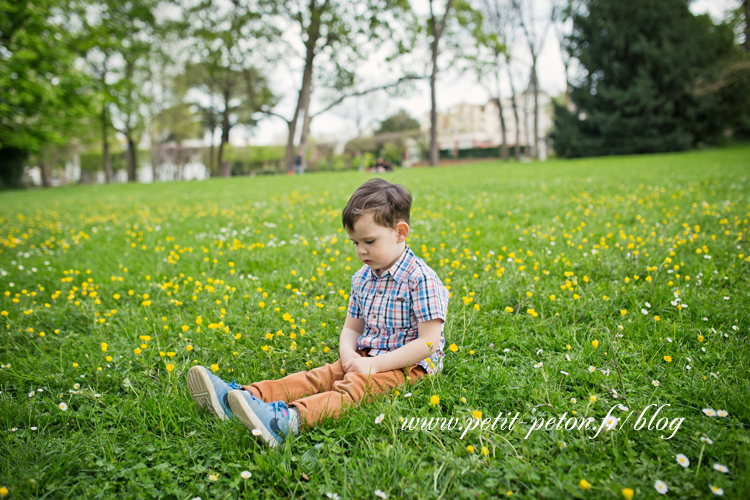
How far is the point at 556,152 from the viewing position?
2697 cm

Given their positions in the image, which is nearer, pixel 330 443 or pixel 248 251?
pixel 330 443

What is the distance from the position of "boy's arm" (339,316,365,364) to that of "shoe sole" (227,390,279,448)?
1.95 ft

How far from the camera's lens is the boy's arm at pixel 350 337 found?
2.33m

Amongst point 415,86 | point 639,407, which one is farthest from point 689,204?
point 415,86

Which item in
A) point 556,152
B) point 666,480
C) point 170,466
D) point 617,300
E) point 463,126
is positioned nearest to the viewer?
point 666,480

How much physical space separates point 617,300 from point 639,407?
1290mm

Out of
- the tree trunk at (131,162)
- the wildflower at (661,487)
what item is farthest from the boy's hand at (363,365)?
the tree trunk at (131,162)

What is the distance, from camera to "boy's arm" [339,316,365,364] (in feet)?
7.65

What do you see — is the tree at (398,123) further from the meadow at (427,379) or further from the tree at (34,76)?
the meadow at (427,379)

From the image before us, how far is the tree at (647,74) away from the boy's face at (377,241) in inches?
1037

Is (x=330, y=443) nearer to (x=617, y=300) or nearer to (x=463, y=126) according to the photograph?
(x=617, y=300)

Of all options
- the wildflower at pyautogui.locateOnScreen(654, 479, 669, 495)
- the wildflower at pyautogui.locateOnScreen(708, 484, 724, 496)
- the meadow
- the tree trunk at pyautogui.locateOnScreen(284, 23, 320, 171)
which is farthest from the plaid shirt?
the tree trunk at pyautogui.locateOnScreen(284, 23, 320, 171)

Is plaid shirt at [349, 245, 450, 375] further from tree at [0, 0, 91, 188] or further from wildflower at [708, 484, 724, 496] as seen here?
tree at [0, 0, 91, 188]

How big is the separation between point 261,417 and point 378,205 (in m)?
1.14
